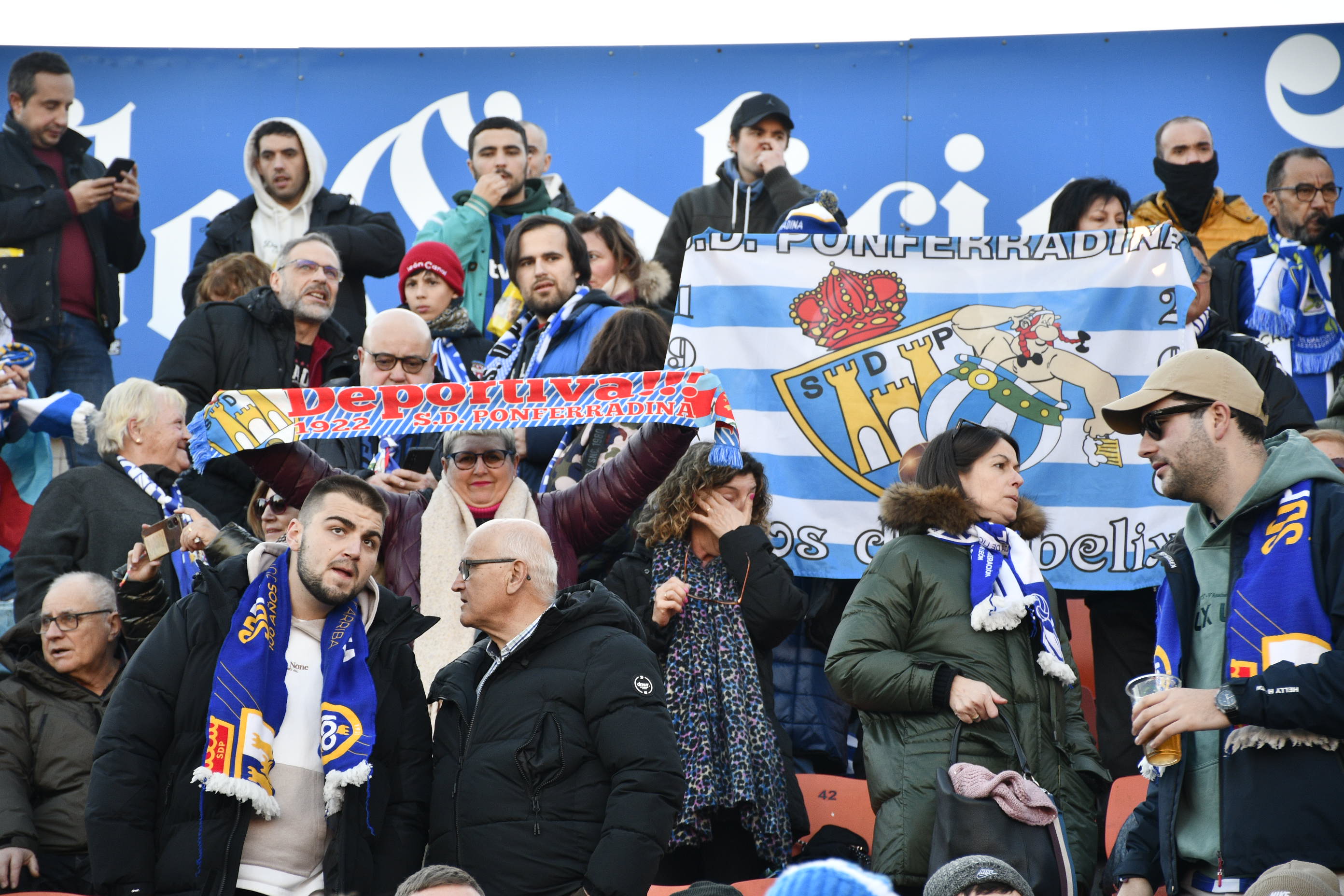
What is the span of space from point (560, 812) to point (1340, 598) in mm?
2039

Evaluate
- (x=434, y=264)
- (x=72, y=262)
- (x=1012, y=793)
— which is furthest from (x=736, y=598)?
(x=72, y=262)

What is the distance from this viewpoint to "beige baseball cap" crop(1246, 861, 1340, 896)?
3.41 m

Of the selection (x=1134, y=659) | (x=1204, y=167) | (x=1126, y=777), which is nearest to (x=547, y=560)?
(x=1126, y=777)

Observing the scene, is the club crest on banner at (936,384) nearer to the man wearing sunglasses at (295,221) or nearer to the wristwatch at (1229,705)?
the man wearing sunglasses at (295,221)

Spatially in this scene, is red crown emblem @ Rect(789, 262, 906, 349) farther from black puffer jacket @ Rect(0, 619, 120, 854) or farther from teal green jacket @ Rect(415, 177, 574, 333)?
black puffer jacket @ Rect(0, 619, 120, 854)

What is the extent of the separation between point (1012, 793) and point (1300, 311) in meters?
4.10

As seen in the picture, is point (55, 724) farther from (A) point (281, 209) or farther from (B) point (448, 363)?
(A) point (281, 209)

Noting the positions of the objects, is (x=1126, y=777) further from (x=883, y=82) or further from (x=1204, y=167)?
(x=883, y=82)

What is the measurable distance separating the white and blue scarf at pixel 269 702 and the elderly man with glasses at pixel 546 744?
0.80 ft

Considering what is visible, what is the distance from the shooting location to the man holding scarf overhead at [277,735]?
419 centimetres

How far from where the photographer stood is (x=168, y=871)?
417 cm

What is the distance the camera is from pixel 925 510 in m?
5.11

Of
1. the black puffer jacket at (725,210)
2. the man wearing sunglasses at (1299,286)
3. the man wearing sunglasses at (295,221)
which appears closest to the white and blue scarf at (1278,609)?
the man wearing sunglasses at (1299,286)

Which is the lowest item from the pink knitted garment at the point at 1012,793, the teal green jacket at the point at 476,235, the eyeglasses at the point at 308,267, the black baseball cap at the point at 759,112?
the pink knitted garment at the point at 1012,793
